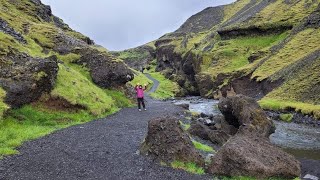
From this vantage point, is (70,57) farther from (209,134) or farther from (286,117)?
(286,117)

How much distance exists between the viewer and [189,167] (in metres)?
23.1

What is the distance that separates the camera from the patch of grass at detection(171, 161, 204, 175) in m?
22.7

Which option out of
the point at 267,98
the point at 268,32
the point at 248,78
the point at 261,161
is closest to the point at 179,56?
the point at 268,32

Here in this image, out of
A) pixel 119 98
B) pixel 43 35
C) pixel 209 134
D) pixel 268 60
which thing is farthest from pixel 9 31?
pixel 268 60

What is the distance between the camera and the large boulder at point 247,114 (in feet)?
117

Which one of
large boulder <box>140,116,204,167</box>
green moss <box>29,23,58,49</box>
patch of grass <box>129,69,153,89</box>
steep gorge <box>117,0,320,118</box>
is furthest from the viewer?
patch of grass <box>129,69,153,89</box>

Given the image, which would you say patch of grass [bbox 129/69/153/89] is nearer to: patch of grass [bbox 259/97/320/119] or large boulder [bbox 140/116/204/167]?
patch of grass [bbox 259/97/320/119]

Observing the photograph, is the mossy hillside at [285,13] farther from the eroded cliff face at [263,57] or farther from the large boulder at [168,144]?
the large boulder at [168,144]

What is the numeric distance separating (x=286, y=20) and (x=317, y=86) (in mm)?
57043

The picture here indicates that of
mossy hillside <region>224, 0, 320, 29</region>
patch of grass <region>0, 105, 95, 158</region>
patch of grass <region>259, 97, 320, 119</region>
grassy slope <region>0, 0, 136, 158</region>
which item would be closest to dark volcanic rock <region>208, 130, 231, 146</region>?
patch of grass <region>0, 105, 95, 158</region>

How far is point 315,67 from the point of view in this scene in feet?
207

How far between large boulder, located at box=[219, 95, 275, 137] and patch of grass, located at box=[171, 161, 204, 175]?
11.7 metres

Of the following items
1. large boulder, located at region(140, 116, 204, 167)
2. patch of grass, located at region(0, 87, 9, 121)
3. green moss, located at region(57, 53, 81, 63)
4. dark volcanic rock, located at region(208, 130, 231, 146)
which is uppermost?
green moss, located at region(57, 53, 81, 63)

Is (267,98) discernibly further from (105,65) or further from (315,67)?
(105,65)
